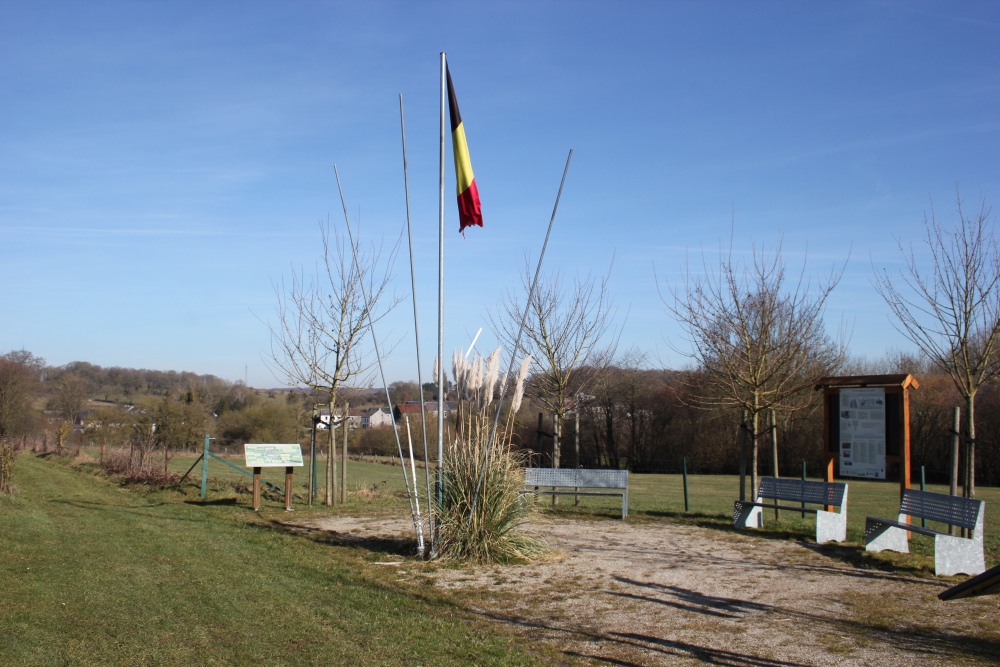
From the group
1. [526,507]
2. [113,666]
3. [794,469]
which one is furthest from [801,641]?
[794,469]

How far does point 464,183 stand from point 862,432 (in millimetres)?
6129

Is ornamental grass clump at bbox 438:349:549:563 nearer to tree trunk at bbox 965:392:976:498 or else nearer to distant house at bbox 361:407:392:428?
tree trunk at bbox 965:392:976:498

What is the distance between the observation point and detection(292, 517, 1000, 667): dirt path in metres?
5.00

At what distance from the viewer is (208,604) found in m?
5.81

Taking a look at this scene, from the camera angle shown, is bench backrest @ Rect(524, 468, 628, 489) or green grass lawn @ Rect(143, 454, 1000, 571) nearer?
green grass lawn @ Rect(143, 454, 1000, 571)

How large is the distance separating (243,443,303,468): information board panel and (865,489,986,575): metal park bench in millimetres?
8014

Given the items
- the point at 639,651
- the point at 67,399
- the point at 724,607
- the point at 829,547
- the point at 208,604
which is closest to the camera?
the point at 639,651

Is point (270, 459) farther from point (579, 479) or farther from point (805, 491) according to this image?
point (805, 491)

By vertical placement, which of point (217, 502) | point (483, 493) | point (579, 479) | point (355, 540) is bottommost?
point (217, 502)

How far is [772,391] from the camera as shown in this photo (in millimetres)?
11688

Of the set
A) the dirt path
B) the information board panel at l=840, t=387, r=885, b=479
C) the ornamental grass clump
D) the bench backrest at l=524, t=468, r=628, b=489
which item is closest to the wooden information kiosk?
the information board panel at l=840, t=387, r=885, b=479

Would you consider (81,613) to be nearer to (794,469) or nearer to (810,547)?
(810,547)

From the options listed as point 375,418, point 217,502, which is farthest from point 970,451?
point 375,418

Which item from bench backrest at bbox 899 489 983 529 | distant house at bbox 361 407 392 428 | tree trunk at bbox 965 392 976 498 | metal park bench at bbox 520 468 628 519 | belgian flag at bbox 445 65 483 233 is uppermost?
belgian flag at bbox 445 65 483 233
